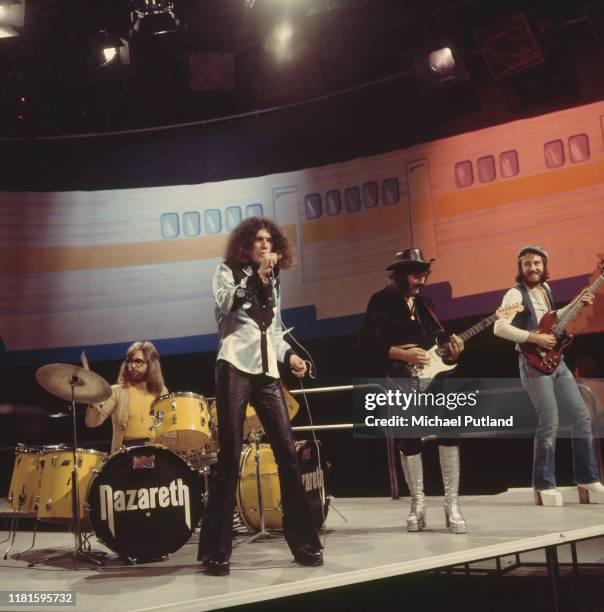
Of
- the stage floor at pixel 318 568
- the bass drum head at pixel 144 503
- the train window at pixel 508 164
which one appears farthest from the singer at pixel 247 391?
the train window at pixel 508 164

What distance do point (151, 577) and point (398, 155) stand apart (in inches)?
191

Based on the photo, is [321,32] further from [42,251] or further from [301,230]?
[42,251]

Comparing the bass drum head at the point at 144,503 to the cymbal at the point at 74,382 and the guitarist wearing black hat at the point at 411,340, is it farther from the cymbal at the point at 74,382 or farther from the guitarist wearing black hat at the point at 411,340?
the guitarist wearing black hat at the point at 411,340

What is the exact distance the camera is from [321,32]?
7.11 meters

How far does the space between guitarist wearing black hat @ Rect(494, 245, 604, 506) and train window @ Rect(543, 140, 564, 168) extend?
4.68ft

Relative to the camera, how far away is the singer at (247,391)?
3189 mm

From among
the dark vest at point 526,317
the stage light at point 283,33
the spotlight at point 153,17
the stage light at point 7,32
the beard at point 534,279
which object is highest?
the stage light at point 283,33

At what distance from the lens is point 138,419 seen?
188 inches

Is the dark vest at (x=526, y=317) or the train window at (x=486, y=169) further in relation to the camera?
the train window at (x=486, y=169)

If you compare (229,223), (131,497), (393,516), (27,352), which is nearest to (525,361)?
(393,516)

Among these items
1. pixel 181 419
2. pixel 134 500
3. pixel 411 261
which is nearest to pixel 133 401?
pixel 181 419

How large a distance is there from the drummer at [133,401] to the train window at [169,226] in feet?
10.2

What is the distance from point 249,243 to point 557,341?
2622mm

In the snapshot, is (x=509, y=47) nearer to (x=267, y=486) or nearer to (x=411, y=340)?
(x=411, y=340)
